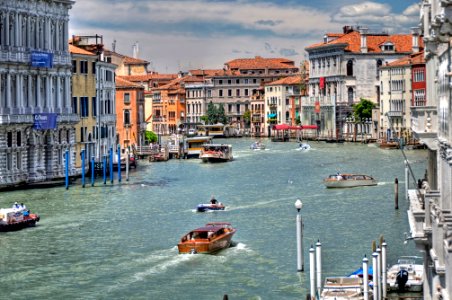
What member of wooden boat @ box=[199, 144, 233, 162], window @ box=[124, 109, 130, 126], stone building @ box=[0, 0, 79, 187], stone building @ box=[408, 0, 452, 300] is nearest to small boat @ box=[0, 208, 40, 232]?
stone building @ box=[0, 0, 79, 187]

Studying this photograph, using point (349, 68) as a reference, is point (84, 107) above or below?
below

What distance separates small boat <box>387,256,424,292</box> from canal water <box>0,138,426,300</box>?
1.26 m

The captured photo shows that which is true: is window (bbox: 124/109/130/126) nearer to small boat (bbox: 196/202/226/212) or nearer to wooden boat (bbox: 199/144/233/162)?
wooden boat (bbox: 199/144/233/162)

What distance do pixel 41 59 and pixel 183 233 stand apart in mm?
13973

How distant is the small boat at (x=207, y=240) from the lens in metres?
21.6

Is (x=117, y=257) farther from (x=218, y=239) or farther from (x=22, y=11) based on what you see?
(x=22, y=11)

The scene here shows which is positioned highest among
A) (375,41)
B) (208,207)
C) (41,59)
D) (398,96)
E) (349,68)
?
(375,41)

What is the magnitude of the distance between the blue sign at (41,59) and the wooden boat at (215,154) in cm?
1562

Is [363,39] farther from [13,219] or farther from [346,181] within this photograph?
[13,219]

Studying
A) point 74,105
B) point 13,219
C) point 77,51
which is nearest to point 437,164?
point 13,219

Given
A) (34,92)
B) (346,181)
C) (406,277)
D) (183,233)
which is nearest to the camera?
(406,277)

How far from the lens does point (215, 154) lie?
170 feet

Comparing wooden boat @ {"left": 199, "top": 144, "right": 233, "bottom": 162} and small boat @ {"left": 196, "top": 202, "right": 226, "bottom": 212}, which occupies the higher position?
wooden boat @ {"left": 199, "top": 144, "right": 233, "bottom": 162}

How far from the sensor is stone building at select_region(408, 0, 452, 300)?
10461 millimetres
